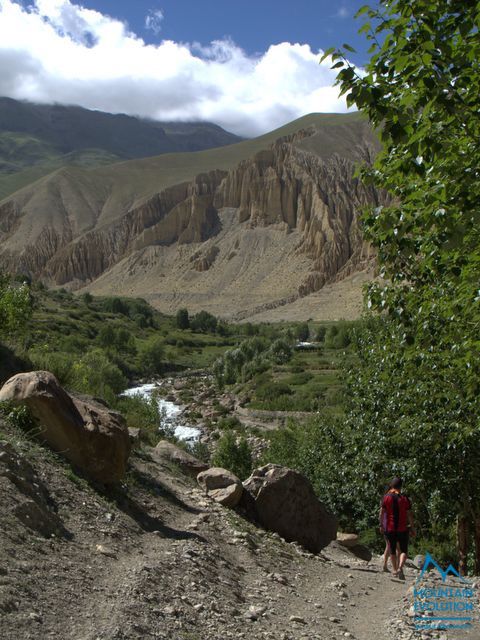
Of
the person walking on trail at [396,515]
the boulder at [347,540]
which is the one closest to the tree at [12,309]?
the boulder at [347,540]

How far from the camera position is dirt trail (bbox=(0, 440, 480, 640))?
589 centimetres

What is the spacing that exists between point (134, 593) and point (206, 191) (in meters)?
190

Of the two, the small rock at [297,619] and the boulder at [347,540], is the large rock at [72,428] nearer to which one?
the small rock at [297,619]

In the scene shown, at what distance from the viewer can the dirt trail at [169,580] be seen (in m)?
5.89

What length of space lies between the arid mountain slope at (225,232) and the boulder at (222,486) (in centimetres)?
12500

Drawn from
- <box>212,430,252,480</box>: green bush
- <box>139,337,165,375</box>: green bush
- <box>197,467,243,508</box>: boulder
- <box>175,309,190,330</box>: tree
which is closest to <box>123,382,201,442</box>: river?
<box>139,337,165,375</box>: green bush

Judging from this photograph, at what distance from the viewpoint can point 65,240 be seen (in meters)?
188

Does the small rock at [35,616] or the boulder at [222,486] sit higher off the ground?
the small rock at [35,616]

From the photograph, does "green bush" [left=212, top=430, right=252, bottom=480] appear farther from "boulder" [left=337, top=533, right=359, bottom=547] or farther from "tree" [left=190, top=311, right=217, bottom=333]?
"tree" [left=190, top=311, right=217, bottom=333]

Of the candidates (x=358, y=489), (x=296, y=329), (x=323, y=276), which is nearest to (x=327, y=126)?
(x=323, y=276)

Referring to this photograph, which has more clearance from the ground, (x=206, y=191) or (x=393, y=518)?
(x=206, y=191)

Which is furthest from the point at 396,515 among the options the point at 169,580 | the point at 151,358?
the point at 151,358

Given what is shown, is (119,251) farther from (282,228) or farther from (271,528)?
(271,528)

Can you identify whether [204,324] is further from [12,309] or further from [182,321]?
[12,309]
